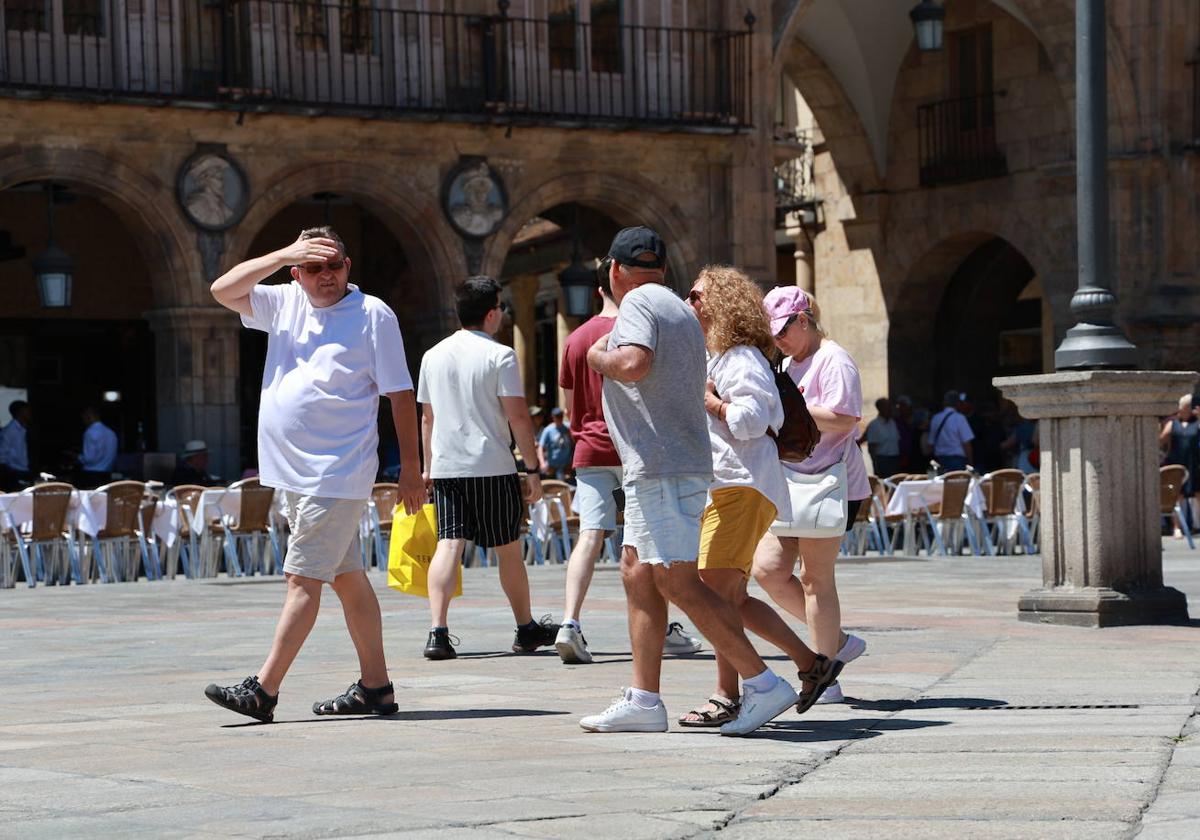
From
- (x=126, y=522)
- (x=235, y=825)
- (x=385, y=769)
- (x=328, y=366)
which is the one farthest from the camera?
(x=126, y=522)

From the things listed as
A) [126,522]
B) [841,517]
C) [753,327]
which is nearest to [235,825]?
[753,327]

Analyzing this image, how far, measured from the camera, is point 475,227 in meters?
24.6

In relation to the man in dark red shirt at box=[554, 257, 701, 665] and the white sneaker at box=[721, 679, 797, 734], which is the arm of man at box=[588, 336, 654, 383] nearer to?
the white sneaker at box=[721, 679, 797, 734]

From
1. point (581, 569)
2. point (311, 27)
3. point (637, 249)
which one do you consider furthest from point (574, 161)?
point (637, 249)

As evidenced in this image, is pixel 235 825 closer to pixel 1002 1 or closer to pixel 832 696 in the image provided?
pixel 832 696

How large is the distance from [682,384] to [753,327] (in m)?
0.40

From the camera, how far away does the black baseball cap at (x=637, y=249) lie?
24.5 ft

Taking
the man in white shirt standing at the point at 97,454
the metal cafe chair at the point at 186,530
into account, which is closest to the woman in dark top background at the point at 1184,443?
the metal cafe chair at the point at 186,530

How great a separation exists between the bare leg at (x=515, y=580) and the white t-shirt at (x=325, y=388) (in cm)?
263

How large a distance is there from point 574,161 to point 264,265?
17.6 metres

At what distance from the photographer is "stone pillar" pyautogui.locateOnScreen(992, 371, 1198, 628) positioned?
1109cm

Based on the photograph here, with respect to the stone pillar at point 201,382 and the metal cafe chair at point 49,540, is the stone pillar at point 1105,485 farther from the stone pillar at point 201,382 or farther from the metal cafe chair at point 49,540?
the stone pillar at point 201,382

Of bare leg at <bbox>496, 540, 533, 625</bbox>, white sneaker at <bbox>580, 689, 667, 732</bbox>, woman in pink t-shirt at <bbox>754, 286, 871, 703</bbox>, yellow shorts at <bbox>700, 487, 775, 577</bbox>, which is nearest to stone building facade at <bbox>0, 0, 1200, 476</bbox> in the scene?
bare leg at <bbox>496, 540, 533, 625</bbox>

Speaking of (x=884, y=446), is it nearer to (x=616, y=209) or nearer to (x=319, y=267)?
(x=616, y=209)
